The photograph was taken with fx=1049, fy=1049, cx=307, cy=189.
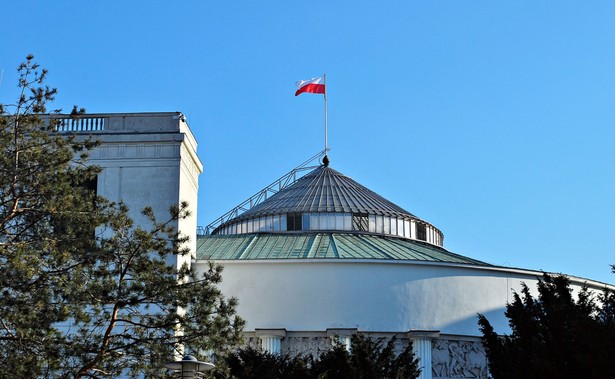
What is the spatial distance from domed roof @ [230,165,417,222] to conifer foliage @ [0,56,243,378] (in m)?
25.4

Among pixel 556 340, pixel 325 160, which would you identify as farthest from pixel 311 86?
pixel 556 340

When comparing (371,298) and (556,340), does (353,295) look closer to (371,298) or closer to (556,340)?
(371,298)

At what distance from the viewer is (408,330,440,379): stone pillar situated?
41.7 metres

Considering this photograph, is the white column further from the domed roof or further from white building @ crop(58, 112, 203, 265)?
the domed roof

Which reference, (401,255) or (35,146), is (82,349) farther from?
(401,255)

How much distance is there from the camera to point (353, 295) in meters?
42.2

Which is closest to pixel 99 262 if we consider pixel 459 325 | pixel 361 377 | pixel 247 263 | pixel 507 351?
pixel 361 377

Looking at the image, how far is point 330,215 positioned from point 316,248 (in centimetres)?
552

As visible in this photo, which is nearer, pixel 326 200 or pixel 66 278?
pixel 66 278

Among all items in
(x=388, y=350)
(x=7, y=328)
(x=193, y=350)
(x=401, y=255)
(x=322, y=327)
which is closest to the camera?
(x=7, y=328)

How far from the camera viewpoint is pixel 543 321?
2733cm

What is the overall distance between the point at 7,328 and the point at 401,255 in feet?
79.2

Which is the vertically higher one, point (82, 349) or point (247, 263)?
point (247, 263)

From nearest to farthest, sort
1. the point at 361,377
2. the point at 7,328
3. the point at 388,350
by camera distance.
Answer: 1. the point at 7,328
2. the point at 361,377
3. the point at 388,350
